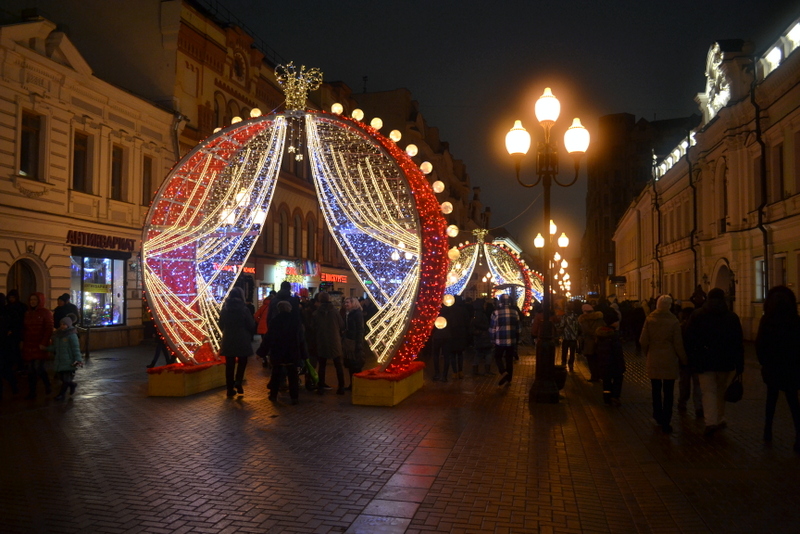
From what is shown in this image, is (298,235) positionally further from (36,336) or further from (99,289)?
(36,336)

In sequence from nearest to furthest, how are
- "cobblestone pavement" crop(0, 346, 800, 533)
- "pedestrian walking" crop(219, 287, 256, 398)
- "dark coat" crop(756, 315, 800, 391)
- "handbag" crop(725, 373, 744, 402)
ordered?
1. "cobblestone pavement" crop(0, 346, 800, 533)
2. "dark coat" crop(756, 315, 800, 391)
3. "handbag" crop(725, 373, 744, 402)
4. "pedestrian walking" crop(219, 287, 256, 398)

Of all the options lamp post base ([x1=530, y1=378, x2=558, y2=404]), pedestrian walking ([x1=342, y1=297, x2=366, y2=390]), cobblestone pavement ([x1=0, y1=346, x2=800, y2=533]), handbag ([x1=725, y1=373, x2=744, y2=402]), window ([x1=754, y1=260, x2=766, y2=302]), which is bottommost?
cobblestone pavement ([x1=0, y1=346, x2=800, y2=533])

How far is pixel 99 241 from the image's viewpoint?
64.2ft

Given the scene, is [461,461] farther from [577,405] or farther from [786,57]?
[786,57]

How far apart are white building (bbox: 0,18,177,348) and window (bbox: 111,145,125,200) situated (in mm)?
32

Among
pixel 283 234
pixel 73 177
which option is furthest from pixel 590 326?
pixel 283 234

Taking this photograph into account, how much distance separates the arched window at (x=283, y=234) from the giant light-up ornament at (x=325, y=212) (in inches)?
701

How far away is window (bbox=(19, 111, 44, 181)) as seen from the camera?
56.0 ft

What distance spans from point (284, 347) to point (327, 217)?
3.29 metres

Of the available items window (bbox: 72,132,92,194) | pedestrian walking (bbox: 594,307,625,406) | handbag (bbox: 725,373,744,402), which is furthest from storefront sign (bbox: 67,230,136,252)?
handbag (bbox: 725,373,744,402)

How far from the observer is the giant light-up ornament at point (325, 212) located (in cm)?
1075

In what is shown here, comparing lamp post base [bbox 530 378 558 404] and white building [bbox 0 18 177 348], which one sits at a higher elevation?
white building [bbox 0 18 177 348]

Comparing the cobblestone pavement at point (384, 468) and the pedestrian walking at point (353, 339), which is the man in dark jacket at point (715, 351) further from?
the pedestrian walking at point (353, 339)

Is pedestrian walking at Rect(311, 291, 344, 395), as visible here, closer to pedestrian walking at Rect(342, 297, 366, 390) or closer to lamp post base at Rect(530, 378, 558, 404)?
pedestrian walking at Rect(342, 297, 366, 390)
